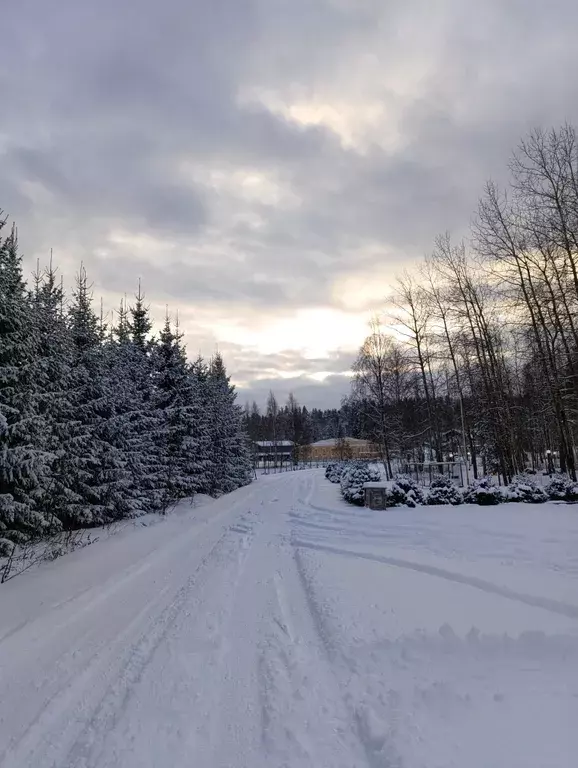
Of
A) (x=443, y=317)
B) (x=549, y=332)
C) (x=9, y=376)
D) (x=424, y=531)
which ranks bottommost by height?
(x=424, y=531)

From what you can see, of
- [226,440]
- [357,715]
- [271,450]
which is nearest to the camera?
[357,715]

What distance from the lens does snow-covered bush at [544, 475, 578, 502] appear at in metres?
13.4

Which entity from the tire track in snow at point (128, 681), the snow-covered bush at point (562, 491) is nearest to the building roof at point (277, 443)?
the snow-covered bush at point (562, 491)

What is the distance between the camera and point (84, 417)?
12891 mm

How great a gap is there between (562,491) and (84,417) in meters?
14.1

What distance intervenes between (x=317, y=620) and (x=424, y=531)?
6.26 meters

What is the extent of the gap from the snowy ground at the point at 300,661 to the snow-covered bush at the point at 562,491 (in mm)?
5557

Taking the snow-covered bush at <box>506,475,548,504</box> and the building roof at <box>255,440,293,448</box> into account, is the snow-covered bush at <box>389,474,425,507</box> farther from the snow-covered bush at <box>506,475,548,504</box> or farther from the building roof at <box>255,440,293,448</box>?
the building roof at <box>255,440,293,448</box>

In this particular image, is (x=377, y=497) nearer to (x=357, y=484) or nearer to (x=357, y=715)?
(x=357, y=484)

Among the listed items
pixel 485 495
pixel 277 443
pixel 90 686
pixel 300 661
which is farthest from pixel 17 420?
pixel 277 443

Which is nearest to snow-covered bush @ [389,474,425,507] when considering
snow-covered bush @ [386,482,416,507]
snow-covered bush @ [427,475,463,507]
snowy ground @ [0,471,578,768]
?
snow-covered bush @ [386,482,416,507]

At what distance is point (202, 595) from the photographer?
670cm

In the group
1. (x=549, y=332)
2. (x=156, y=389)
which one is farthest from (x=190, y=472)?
(x=549, y=332)

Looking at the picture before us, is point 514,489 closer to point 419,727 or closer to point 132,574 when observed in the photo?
point 132,574
